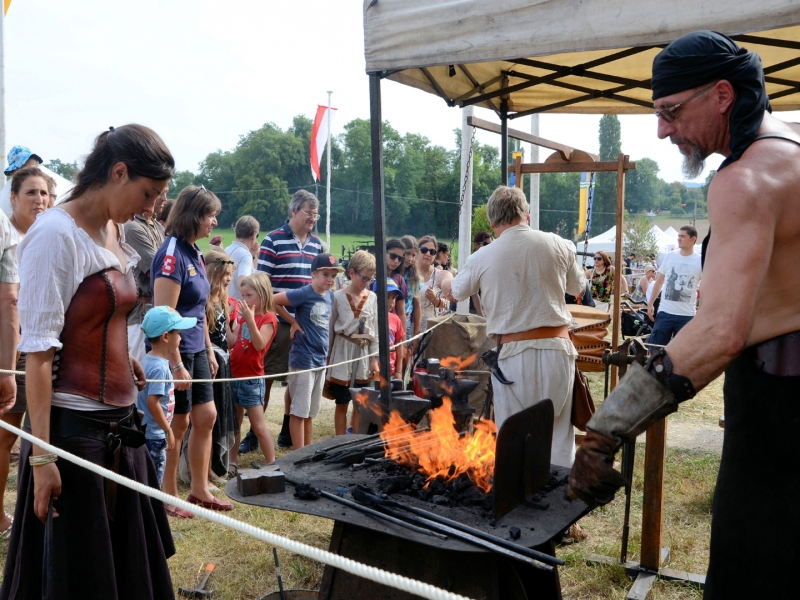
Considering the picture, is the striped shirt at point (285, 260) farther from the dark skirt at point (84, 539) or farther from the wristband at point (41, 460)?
the wristband at point (41, 460)

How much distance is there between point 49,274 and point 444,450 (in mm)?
2066

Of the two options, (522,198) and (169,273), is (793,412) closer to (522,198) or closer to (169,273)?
(522,198)

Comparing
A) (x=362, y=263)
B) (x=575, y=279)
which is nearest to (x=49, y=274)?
(x=575, y=279)

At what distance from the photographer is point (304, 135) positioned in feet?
242

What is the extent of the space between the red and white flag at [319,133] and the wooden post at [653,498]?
76.5 feet

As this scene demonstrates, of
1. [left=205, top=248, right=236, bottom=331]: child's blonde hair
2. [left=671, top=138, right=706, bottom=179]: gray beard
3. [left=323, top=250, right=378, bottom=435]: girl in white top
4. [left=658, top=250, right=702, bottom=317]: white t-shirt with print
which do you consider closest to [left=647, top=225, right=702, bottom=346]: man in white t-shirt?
[left=658, top=250, right=702, bottom=317]: white t-shirt with print

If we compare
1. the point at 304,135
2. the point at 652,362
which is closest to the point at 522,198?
the point at 652,362

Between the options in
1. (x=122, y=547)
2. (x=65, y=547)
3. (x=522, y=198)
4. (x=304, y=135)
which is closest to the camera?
(x=65, y=547)

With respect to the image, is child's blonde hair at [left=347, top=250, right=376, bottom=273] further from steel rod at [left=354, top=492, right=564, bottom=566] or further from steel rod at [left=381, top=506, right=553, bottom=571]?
steel rod at [left=381, top=506, right=553, bottom=571]

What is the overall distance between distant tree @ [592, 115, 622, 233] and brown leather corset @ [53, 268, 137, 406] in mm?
83732

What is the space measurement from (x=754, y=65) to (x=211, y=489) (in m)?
4.48

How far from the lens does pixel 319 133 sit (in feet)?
88.0

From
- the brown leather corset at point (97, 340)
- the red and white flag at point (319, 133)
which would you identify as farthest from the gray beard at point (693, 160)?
the red and white flag at point (319, 133)

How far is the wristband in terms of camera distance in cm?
233
